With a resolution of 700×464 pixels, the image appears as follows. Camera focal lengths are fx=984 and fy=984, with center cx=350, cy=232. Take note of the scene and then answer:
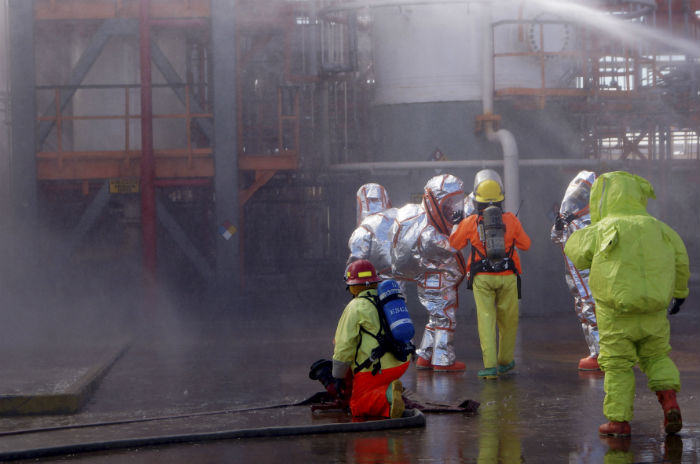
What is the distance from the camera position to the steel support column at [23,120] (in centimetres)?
1464

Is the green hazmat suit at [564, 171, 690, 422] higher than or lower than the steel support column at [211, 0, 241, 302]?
lower

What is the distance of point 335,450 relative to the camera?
574 cm

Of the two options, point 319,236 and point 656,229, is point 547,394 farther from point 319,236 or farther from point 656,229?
point 319,236

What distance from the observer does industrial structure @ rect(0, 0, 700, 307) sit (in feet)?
48.2

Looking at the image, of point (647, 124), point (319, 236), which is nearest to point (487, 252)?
point (319, 236)

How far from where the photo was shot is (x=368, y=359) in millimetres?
6512

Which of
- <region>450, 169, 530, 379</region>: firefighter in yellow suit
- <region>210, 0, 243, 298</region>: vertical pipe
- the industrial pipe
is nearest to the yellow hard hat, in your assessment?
<region>450, 169, 530, 379</region>: firefighter in yellow suit

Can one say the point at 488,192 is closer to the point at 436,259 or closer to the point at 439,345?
the point at 436,259

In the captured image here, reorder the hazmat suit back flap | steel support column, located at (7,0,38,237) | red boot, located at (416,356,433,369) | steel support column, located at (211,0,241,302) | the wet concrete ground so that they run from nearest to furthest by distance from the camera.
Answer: the wet concrete ground, the hazmat suit back flap, red boot, located at (416,356,433,369), steel support column, located at (7,0,38,237), steel support column, located at (211,0,241,302)

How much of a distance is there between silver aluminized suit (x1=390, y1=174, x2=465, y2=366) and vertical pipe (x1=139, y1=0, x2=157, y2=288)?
6.19m

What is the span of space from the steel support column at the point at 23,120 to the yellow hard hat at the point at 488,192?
323 inches

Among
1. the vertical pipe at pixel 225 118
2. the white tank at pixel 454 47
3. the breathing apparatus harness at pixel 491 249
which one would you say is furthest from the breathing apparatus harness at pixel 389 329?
the white tank at pixel 454 47

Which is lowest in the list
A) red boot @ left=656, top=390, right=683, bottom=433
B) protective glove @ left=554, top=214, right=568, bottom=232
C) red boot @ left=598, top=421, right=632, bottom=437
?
red boot @ left=598, top=421, right=632, bottom=437

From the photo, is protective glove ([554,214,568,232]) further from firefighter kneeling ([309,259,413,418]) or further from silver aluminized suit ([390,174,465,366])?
firefighter kneeling ([309,259,413,418])
